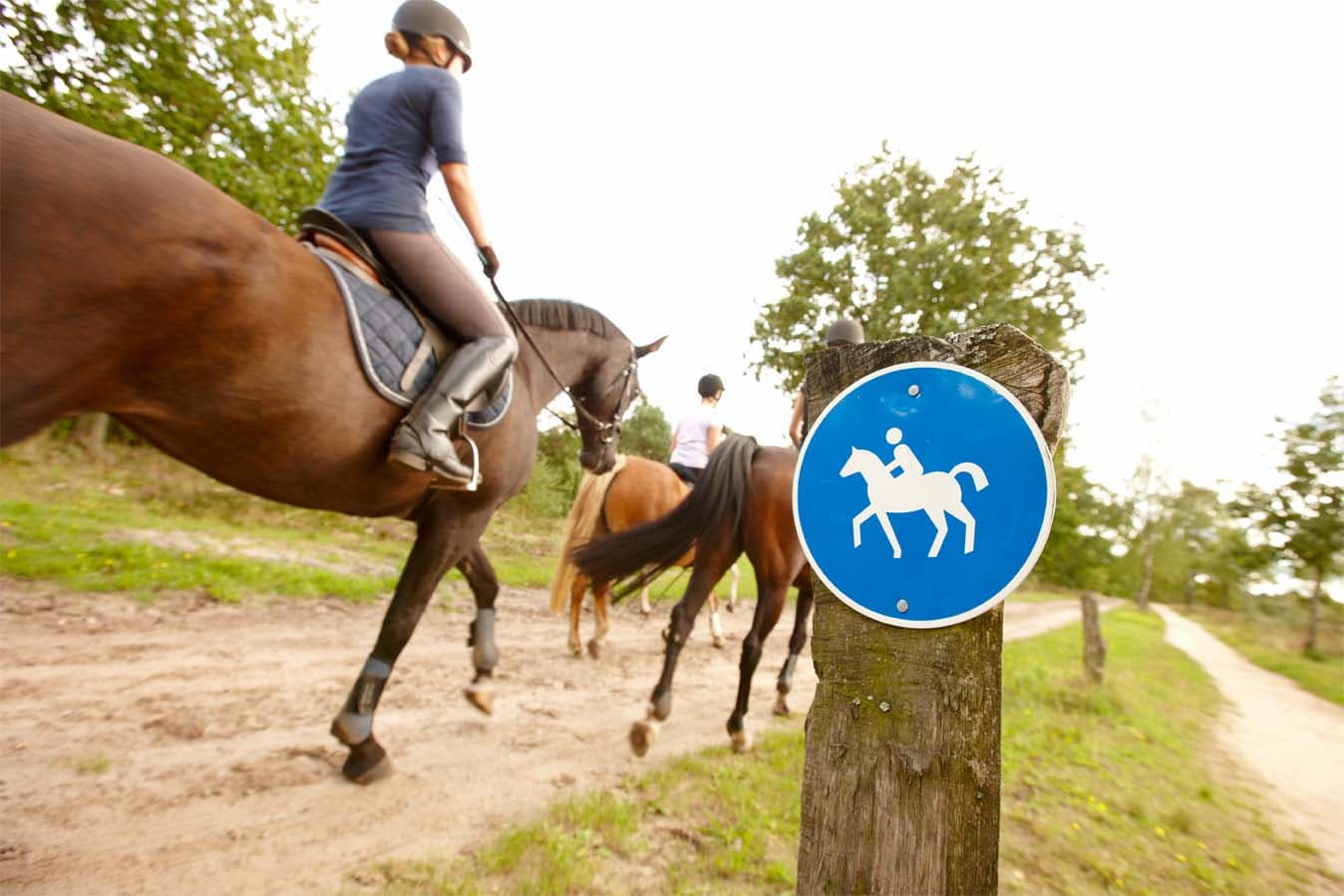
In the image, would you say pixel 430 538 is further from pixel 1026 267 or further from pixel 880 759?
pixel 1026 267

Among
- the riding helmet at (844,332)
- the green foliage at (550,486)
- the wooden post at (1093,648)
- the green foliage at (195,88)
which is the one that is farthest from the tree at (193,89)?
the wooden post at (1093,648)

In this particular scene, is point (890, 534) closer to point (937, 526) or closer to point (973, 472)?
point (937, 526)

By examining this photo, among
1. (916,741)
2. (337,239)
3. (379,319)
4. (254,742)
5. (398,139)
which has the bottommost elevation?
(254,742)

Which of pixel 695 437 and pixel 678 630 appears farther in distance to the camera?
pixel 695 437

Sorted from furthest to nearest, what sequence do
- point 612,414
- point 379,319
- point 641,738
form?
point 612,414, point 641,738, point 379,319

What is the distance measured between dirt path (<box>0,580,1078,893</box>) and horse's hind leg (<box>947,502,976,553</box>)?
92.7 inches

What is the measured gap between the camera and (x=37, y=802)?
2.35 meters

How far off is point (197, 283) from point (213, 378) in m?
0.31

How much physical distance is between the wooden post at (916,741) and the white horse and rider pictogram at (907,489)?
0.70 feet

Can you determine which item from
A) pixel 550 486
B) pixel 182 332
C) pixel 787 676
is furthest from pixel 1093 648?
pixel 550 486

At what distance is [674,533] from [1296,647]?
25382 millimetres

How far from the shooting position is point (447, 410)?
8.19 ft

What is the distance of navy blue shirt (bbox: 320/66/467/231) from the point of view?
268 cm

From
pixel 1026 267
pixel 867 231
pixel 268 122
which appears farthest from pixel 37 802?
pixel 1026 267
